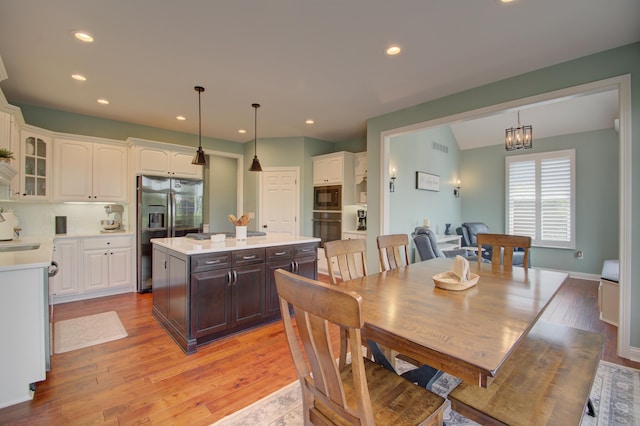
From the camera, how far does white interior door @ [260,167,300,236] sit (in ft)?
18.8

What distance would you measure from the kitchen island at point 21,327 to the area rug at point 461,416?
1.42 metres

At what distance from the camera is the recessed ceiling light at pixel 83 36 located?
234cm

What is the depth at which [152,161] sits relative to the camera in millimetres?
4574

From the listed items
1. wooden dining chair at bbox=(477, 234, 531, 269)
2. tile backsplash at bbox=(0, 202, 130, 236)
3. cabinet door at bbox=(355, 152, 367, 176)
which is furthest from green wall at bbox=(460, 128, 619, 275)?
tile backsplash at bbox=(0, 202, 130, 236)

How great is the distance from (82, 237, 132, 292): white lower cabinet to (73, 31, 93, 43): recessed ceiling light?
109 inches

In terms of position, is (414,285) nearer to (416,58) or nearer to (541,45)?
(416,58)

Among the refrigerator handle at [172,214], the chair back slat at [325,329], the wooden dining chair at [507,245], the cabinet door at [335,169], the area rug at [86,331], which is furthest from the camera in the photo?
the cabinet door at [335,169]

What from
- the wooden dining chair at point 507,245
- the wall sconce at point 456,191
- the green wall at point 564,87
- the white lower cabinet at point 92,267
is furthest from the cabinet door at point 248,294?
the wall sconce at point 456,191

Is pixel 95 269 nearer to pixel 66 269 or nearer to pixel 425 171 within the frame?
pixel 66 269

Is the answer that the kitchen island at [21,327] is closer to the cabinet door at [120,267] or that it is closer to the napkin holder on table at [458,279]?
the cabinet door at [120,267]

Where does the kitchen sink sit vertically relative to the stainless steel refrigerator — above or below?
below

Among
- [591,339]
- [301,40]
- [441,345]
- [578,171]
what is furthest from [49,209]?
[578,171]

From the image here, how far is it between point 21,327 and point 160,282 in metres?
1.27

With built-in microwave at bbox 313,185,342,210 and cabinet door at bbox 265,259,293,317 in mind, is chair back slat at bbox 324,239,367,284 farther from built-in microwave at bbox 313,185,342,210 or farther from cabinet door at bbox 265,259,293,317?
built-in microwave at bbox 313,185,342,210
